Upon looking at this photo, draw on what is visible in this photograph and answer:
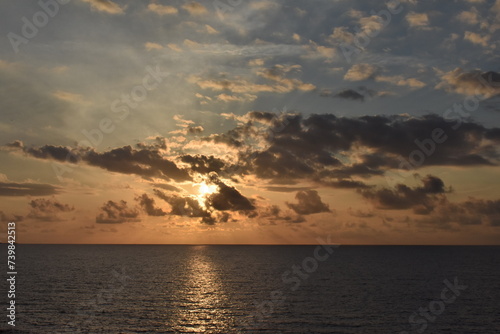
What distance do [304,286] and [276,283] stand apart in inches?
590

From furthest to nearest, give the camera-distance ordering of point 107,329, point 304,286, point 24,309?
point 304,286, point 24,309, point 107,329

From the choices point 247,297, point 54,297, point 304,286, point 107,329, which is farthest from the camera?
point 304,286

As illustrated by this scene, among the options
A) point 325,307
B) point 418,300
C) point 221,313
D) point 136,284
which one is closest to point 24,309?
point 221,313

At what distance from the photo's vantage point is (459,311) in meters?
90.6

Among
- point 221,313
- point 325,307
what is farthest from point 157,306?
point 325,307

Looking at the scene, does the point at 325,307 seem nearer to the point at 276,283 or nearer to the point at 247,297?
the point at 247,297

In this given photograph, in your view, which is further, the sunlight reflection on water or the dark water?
the sunlight reflection on water

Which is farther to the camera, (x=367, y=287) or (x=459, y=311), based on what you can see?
(x=367, y=287)

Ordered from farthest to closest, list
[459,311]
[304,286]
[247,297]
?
[304,286], [247,297], [459,311]

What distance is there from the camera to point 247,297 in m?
109

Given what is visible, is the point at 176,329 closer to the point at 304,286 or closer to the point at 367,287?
the point at 304,286

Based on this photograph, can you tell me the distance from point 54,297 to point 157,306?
2819 cm

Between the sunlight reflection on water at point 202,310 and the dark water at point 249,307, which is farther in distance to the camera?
the sunlight reflection on water at point 202,310

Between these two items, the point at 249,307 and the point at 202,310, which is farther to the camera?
the point at 249,307
